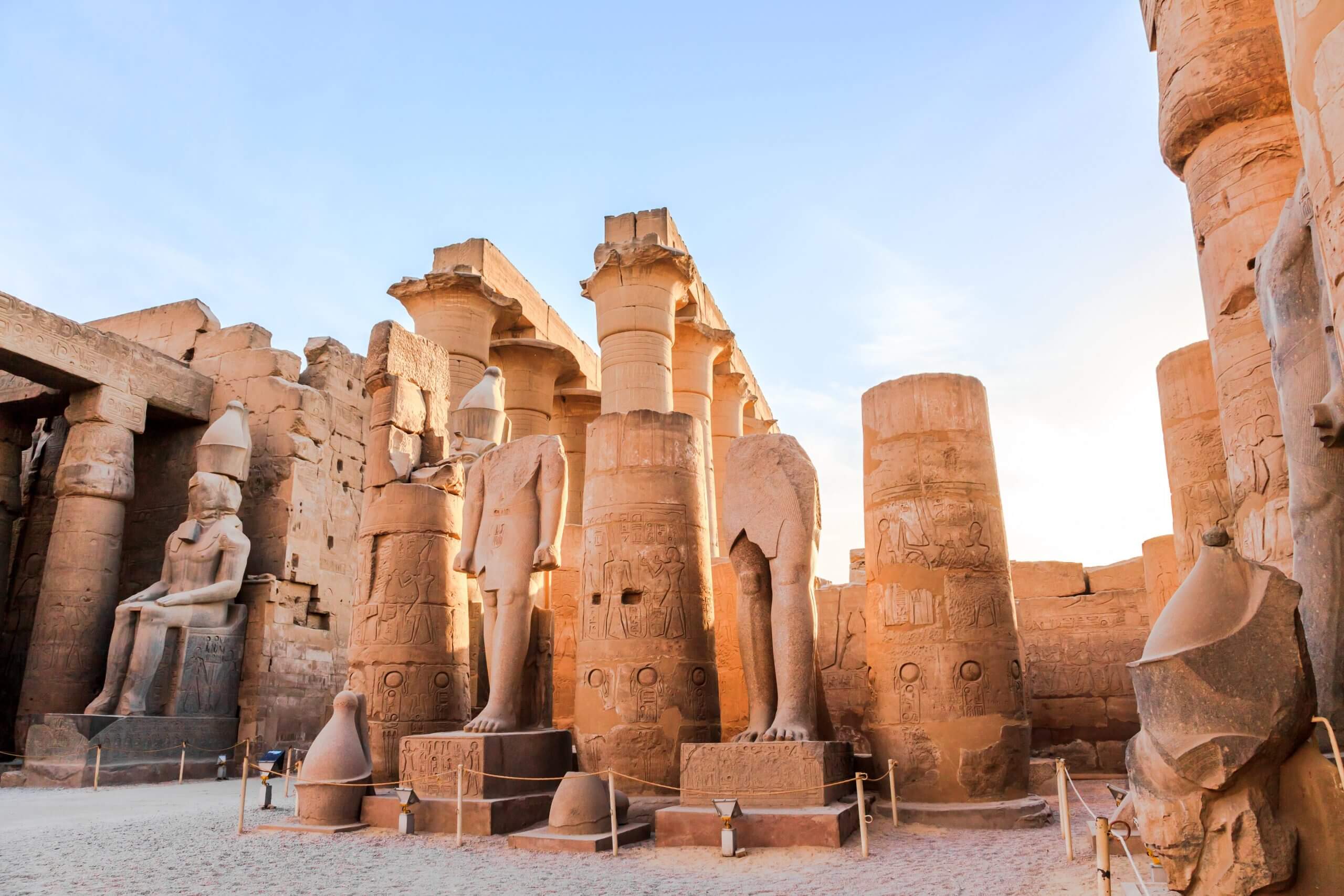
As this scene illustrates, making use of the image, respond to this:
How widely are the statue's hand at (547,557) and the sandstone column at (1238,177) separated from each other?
469cm

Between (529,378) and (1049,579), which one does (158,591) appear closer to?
(529,378)

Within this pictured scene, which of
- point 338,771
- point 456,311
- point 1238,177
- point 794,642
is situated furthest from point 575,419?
point 1238,177

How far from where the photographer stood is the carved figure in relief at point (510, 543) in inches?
291


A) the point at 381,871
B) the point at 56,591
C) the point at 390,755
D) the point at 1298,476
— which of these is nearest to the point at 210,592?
the point at 56,591

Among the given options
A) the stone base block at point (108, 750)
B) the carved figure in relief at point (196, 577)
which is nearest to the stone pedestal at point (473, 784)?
the stone base block at point (108, 750)

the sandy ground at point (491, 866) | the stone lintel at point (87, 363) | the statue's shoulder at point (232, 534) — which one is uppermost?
the stone lintel at point (87, 363)

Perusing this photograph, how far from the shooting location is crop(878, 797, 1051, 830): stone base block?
6.14 m

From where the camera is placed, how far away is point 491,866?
5328 mm

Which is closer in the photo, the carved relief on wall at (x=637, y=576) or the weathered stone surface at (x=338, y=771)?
the weathered stone surface at (x=338, y=771)

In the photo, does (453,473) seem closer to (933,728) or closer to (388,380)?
(388,380)

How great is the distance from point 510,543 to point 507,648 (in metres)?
0.84

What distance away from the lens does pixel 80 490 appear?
12.3 m

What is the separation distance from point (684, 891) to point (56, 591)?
11.0 meters

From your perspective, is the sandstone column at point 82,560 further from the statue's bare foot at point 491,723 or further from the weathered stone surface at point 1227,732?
the weathered stone surface at point 1227,732
